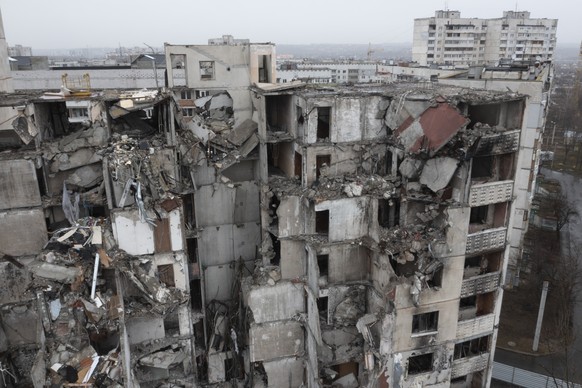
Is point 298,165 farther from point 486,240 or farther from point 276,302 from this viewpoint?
point 486,240

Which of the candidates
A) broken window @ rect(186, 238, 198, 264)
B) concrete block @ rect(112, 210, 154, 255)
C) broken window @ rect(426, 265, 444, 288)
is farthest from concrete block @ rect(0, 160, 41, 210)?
broken window @ rect(426, 265, 444, 288)

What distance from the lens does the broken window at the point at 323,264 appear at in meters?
20.5

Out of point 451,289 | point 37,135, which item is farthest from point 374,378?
point 37,135

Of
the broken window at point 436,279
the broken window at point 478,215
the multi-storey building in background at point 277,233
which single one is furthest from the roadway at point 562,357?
the broken window at point 478,215

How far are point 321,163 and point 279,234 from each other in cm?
364

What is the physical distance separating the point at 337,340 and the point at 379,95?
37.0 ft

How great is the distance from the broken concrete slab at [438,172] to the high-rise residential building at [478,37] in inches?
3326

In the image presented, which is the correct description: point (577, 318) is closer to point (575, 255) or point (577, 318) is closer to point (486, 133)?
point (575, 255)

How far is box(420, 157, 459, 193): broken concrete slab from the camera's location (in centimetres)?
1819

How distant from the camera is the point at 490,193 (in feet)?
61.5

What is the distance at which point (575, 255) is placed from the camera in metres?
38.8

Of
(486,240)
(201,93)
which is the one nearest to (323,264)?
(486,240)

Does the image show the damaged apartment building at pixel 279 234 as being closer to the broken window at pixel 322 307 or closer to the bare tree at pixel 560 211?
the broken window at pixel 322 307

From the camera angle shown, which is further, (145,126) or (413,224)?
(145,126)
